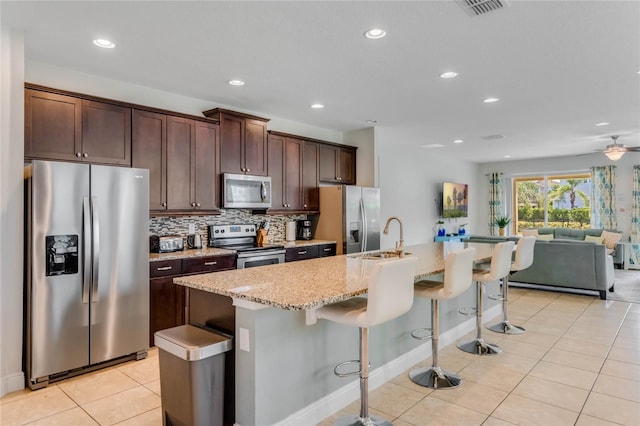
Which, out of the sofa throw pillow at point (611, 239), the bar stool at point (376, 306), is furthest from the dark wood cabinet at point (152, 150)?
the sofa throw pillow at point (611, 239)

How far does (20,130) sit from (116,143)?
836 mm

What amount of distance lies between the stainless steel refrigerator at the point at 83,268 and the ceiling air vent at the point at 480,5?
2.86m

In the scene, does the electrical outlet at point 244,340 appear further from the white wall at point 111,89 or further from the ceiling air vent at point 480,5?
the white wall at point 111,89

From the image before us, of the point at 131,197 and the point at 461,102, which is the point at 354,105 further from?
the point at 131,197

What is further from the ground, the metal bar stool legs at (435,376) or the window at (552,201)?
the window at (552,201)

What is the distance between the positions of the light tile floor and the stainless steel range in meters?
1.32

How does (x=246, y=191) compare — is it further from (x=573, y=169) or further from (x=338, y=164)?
(x=573, y=169)

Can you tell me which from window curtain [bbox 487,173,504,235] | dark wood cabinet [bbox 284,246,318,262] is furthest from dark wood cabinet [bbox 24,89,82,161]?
window curtain [bbox 487,173,504,235]

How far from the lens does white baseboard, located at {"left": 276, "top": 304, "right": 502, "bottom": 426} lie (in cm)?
229

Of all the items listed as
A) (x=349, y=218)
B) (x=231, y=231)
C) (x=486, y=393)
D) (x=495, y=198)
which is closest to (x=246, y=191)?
(x=231, y=231)

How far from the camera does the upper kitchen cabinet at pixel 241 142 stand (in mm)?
4543

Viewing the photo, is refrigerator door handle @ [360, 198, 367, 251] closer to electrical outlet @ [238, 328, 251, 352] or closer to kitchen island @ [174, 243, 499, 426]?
kitchen island @ [174, 243, 499, 426]

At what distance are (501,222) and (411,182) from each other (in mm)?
3225

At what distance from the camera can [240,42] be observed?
3.02 meters
